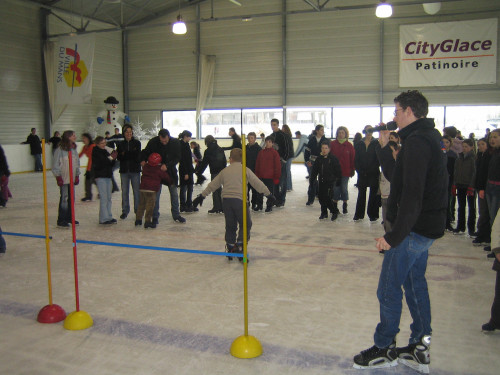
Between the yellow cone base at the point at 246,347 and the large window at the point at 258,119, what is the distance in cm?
1985

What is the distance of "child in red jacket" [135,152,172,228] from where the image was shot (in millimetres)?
7674

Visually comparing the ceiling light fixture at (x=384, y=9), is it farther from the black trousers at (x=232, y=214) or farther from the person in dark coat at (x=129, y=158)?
the black trousers at (x=232, y=214)

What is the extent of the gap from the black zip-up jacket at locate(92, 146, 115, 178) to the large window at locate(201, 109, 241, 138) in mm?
15525

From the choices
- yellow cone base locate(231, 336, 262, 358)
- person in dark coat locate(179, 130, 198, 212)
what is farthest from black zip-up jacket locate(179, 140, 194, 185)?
yellow cone base locate(231, 336, 262, 358)

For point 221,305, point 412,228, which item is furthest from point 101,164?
point 412,228

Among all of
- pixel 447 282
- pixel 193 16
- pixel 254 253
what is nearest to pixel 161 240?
pixel 254 253

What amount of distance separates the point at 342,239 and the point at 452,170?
200 centimetres

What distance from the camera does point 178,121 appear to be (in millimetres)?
24328

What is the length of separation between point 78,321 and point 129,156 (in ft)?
15.5

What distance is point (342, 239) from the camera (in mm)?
6977

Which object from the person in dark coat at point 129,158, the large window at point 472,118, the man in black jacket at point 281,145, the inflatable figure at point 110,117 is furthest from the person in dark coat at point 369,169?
the inflatable figure at point 110,117

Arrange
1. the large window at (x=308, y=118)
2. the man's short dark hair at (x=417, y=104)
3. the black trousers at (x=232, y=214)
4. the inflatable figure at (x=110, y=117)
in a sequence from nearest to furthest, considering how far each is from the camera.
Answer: the man's short dark hair at (x=417, y=104) → the black trousers at (x=232, y=214) → the inflatable figure at (x=110, y=117) → the large window at (x=308, y=118)

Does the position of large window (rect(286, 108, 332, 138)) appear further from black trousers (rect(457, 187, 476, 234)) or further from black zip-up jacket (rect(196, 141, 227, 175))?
black trousers (rect(457, 187, 476, 234))

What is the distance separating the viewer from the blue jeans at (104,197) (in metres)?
7.97
